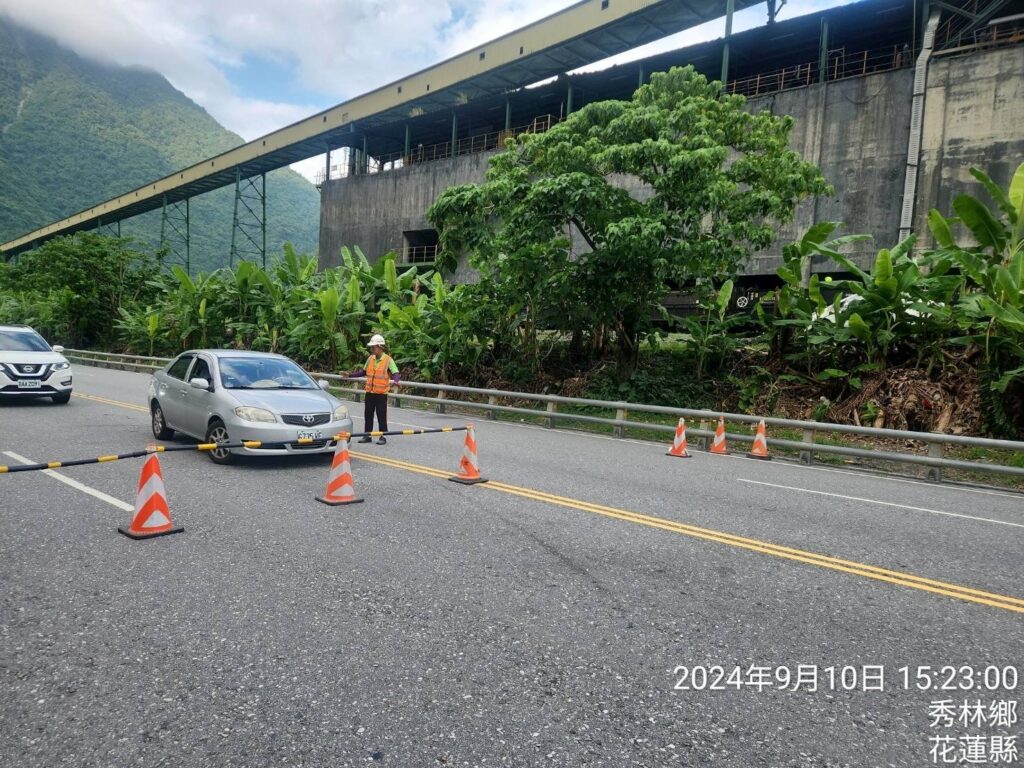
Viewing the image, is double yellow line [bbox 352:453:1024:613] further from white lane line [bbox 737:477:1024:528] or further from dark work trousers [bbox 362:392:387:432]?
dark work trousers [bbox 362:392:387:432]

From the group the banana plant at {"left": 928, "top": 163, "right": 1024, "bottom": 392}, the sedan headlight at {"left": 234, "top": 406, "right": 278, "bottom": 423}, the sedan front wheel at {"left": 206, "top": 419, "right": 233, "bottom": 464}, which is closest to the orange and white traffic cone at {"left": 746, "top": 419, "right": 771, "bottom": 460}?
the banana plant at {"left": 928, "top": 163, "right": 1024, "bottom": 392}

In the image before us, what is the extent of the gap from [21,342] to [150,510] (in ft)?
40.1

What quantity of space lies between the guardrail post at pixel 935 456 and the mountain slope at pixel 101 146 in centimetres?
7876

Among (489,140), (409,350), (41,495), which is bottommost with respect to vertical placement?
(41,495)

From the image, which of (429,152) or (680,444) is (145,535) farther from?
(429,152)

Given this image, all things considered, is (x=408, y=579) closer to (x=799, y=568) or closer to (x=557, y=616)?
(x=557, y=616)

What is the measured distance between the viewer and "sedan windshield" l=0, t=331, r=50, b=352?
14.6 meters

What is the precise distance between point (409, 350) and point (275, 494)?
1472cm

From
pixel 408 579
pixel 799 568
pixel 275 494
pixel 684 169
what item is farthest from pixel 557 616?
pixel 684 169

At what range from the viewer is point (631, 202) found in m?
15.9

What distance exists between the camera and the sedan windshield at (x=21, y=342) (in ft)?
47.9

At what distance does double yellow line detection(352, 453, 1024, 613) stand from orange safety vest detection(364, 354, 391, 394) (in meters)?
4.05

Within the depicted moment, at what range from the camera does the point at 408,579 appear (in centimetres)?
484

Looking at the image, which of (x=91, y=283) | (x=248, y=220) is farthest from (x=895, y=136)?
(x=248, y=220)
